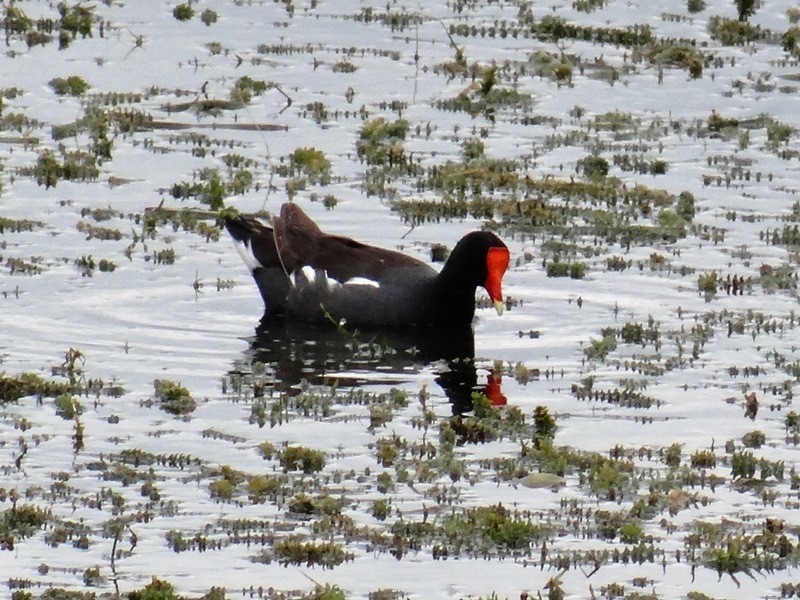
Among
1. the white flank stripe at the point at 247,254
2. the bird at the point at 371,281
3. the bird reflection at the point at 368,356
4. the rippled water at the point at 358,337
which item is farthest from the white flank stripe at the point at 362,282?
the white flank stripe at the point at 247,254

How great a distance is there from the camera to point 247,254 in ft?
57.9

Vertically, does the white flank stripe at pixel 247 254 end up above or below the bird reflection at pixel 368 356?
above

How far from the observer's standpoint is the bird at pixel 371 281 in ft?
54.5

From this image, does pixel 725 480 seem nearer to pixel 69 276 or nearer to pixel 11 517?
pixel 11 517

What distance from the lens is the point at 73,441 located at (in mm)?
12688

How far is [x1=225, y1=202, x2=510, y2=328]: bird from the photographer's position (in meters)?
16.6

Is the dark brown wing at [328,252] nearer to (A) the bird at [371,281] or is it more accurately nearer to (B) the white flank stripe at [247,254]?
(A) the bird at [371,281]

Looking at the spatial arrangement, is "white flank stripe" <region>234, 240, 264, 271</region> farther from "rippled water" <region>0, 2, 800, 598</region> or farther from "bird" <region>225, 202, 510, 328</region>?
"rippled water" <region>0, 2, 800, 598</region>

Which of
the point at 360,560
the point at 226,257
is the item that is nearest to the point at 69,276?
the point at 226,257

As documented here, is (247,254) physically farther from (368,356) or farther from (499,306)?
(499,306)

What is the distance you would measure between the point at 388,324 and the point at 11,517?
20.0 ft

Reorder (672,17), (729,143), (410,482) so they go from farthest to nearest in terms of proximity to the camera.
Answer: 1. (672,17)
2. (729,143)
3. (410,482)

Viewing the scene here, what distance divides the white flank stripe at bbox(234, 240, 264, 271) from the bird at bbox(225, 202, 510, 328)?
18 mm

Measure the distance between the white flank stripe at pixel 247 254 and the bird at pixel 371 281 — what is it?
2 cm
